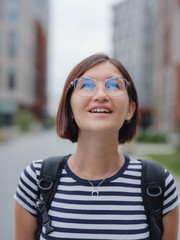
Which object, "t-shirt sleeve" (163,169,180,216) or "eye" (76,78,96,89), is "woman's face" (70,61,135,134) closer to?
"eye" (76,78,96,89)

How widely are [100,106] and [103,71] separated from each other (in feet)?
0.68

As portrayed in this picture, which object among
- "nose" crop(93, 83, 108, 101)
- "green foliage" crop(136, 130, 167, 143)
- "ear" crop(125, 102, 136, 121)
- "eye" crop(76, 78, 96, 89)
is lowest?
"green foliage" crop(136, 130, 167, 143)

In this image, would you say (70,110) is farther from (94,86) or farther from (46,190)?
(46,190)

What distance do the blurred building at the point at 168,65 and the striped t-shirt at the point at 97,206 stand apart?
3460 centimetres

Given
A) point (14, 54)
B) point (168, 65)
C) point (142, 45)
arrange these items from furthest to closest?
point (142, 45) < point (14, 54) < point (168, 65)

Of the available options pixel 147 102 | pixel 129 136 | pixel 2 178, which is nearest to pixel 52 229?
pixel 129 136

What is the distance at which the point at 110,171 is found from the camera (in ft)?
5.39

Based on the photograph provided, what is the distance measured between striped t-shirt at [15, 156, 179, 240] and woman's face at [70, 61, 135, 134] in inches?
11.5

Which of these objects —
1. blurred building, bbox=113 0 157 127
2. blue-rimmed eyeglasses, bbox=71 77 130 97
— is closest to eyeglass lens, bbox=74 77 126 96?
blue-rimmed eyeglasses, bbox=71 77 130 97

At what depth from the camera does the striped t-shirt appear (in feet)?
4.93

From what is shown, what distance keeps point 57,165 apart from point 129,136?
0.53m

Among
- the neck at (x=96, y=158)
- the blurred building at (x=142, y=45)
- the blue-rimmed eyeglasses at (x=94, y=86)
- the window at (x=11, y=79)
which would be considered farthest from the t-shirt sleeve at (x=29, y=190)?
the blurred building at (x=142, y=45)

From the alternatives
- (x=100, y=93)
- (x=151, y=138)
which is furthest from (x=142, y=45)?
(x=100, y=93)

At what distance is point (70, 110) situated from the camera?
173 centimetres
